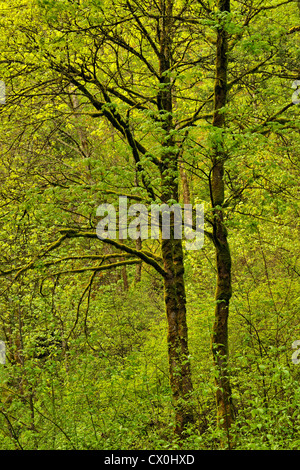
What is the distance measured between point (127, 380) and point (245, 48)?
21.0 ft

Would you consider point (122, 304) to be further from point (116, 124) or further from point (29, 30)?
point (29, 30)

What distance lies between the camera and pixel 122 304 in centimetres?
1419

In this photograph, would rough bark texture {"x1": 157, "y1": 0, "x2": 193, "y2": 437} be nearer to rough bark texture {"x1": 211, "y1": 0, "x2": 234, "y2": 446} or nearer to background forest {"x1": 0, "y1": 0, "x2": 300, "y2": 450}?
background forest {"x1": 0, "y1": 0, "x2": 300, "y2": 450}

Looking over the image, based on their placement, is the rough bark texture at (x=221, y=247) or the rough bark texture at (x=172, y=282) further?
the rough bark texture at (x=172, y=282)

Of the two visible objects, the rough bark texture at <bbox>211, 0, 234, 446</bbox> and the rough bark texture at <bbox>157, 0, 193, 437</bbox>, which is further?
the rough bark texture at <bbox>157, 0, 193, 437</bbox>

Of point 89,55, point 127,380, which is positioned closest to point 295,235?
point 127,380

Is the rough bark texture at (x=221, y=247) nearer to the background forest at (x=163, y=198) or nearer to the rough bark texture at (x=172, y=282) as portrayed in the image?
the background forest at (x=163, y=198)
